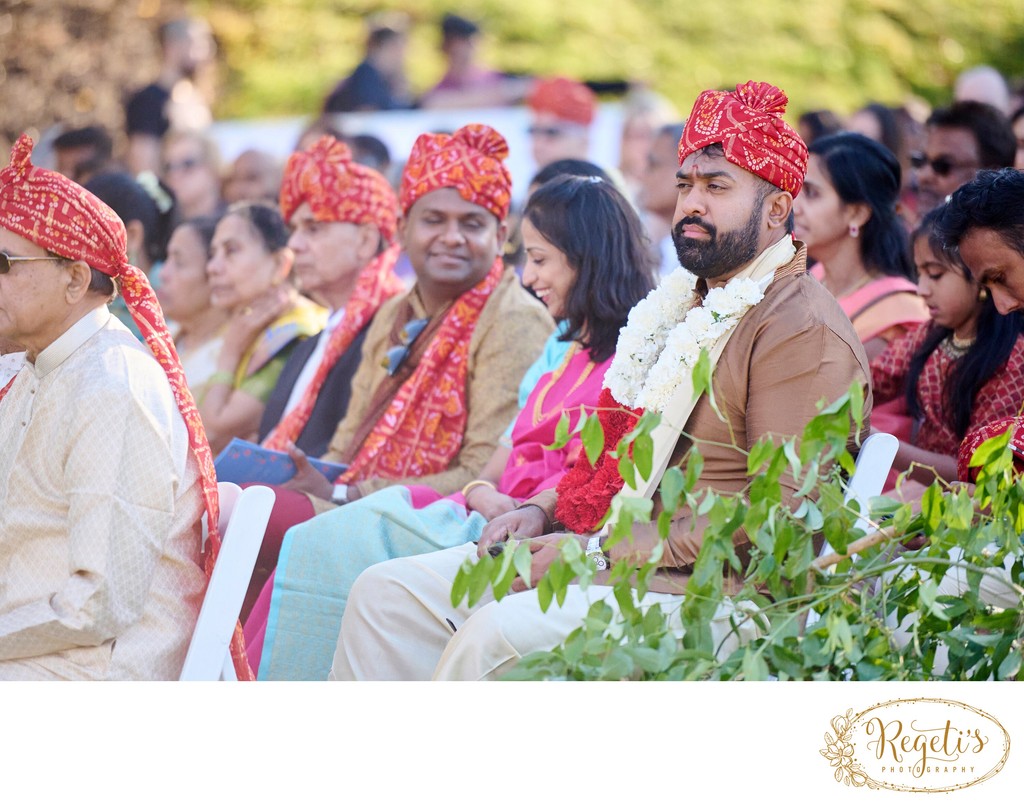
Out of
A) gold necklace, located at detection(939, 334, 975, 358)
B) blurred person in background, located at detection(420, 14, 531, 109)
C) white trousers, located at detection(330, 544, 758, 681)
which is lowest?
white trousers, located at detection(330, 544, 758, 681)

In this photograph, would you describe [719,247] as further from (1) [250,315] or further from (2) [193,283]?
(2) [193,283]

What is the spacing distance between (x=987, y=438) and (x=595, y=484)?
0.96 meters

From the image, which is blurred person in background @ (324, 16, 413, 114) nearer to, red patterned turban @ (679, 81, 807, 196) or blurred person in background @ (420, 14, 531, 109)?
blurred person in background @ (420, 14, 531, 109)

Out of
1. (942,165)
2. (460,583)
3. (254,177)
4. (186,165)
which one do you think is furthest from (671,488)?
(186,165)

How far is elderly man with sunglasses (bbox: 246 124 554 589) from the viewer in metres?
4.68

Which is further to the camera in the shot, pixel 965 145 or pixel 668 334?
pixel 965 145

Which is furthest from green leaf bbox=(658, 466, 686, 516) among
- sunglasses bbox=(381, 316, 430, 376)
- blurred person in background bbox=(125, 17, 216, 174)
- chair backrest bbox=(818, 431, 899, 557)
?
blurred person in background bbox=(125, 17, 216, 174)

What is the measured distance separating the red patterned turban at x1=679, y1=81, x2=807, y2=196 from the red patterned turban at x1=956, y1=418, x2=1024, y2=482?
2.49 feet

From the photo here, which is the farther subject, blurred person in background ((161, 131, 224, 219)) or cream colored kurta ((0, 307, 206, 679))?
blurred person in background ((161, 131, 224, 219))

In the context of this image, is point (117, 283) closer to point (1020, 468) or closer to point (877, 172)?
point (1020, 468)

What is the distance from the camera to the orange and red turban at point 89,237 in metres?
3.24

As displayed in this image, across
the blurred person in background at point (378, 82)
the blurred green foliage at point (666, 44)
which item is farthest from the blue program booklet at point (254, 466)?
the blurred green foliage at point (666, 44)

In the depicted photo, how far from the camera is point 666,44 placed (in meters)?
14.8
